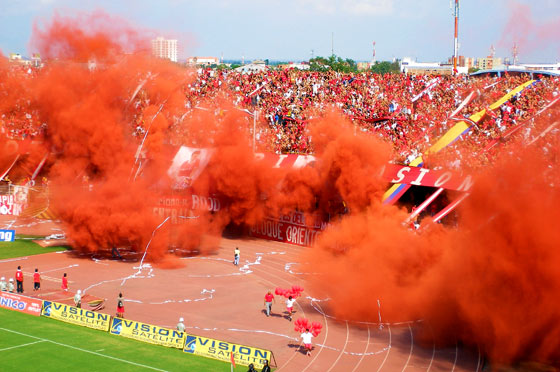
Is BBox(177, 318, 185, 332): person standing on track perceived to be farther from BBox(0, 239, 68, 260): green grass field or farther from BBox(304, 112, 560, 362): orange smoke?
BBox(0, 239, 68, 260): green grass field

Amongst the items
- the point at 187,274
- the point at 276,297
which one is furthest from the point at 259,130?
the point at 276,297

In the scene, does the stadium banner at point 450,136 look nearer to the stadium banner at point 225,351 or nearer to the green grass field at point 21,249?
the stadium banner at point 225,351

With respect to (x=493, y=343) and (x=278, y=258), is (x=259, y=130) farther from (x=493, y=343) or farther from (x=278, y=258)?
(x=493, y=343)

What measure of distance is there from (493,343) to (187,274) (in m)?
16.0

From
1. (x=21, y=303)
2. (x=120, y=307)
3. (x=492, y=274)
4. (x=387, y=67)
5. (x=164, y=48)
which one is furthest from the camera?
(x=387, y=67)

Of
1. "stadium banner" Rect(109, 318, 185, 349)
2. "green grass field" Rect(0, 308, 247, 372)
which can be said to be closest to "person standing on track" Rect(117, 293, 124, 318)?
"stadium banner" Rect(109, 318, 185, 349)

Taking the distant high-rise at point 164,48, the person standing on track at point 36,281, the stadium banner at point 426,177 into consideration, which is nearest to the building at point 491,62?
the stadium banner at point 426,177

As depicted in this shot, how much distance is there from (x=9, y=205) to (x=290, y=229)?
2046 centimetres

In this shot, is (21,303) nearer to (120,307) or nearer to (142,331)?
(120,307)

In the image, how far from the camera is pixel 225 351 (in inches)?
788

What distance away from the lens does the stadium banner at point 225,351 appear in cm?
1902

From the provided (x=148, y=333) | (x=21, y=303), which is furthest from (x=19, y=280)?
(x=148, y=333)

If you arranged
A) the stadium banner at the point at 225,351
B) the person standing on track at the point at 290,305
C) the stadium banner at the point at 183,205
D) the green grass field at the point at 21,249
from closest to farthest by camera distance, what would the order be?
the stadium banner at the point at 225,351, the person standing on track at the point at 290,305, the green grass field at the point at 21,249, the stadium banner at the point at 183,205

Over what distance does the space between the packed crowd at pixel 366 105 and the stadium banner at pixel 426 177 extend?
93 cm
